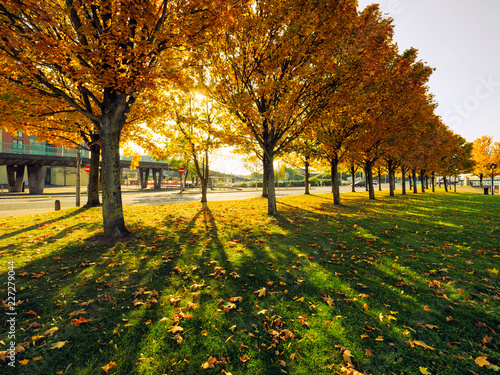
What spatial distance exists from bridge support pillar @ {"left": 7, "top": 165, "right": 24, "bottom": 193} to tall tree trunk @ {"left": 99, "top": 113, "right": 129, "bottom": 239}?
1352 inches

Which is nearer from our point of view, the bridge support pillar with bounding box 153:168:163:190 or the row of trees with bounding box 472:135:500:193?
the row of trees with bounding box 472:135:500:193

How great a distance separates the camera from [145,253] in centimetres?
588

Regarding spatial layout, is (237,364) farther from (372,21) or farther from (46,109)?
(372,21)

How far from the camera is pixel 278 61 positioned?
9.55 metres

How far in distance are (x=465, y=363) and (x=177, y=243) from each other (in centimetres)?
640

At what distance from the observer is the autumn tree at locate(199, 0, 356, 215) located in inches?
346

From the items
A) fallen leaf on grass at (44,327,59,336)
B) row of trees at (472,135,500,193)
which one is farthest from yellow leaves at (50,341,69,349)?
row of trees at (472,135,500,193)

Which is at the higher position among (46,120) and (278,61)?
(278,61)

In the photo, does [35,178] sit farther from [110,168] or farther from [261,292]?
[261,292]

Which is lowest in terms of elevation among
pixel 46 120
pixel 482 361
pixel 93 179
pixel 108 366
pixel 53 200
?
pixel 482 361

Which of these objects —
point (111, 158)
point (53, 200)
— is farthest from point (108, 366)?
point (53, 200)

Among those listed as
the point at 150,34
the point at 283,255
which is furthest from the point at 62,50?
the point at 283,255

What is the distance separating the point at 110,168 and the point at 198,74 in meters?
6.52

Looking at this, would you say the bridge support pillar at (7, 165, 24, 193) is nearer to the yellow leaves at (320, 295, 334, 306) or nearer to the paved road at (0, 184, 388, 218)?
the paved road at (0, 184, 388, 218)
